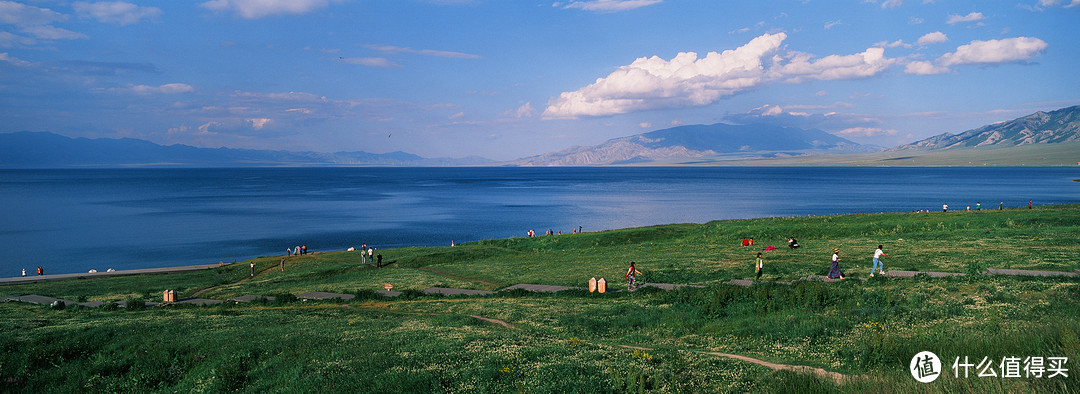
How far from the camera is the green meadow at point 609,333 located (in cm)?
1328

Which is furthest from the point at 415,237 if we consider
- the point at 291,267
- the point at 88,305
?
the point at 88,305

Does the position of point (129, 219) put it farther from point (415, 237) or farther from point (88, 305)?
point (88, 305)

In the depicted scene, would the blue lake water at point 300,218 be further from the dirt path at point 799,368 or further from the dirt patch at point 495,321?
the dirt path at point 799,368

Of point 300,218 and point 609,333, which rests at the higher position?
point 609,333

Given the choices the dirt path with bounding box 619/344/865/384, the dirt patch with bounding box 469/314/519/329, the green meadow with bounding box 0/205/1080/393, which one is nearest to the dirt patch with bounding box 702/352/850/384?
the dirt path with bounding box 619/344/865/384

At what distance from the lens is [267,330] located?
21.8 meters

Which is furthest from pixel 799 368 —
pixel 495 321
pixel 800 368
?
pixel 495 321

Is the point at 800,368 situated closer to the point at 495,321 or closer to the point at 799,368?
the point at 799,368

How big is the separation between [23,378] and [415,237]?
8243cm

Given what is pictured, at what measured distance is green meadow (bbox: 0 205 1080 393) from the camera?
1328 cm

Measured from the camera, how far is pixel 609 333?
21734 mm

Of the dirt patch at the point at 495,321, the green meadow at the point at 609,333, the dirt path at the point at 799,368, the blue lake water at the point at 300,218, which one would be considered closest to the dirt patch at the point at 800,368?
the dirt path at the point at 799,368

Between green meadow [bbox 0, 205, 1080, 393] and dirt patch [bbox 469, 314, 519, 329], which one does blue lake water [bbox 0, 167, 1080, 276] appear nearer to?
green meadow [bbox 0, 205, 1080, 393]


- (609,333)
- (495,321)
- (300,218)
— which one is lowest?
(300,218)
